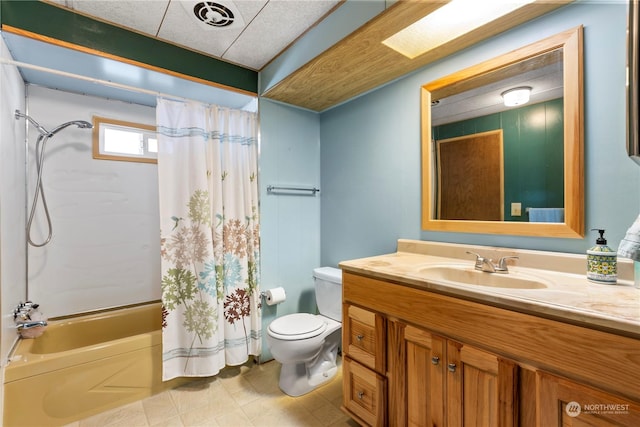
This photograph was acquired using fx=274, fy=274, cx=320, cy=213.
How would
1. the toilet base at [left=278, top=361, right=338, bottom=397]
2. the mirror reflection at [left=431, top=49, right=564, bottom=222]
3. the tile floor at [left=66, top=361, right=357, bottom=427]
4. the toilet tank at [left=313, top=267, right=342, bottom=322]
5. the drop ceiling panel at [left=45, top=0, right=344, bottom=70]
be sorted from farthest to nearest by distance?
the toilet tank at [left=313, top=267, right=342, bottom=322], the toilet base at [left=278, top=361, right=338, bottom=397], the tile floor at [left=66, top=361, right=357, bottom=427], the drop ceiling panel at [left=45, top=0, right=344, bottom=70], the mirror reflection at [left=431, top=49, right=564, bottom=222]

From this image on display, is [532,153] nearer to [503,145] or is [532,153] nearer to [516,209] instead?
[503,145]

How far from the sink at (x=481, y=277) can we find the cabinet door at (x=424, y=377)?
255 mm

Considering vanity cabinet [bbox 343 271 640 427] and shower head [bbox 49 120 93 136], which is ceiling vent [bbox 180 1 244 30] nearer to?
shower head [bbox 49 120 93 136]

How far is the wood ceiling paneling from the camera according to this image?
1243mm

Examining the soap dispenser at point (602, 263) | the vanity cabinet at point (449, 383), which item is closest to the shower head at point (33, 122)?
the vanity cabinet at point (449, 383)

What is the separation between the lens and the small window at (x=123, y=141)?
7.13ft

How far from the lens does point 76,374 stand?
1602mm

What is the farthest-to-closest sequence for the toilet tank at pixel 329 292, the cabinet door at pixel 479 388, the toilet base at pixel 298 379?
the toilet tank at pixel 329 292 < the toilet base at pixel 298 379 < the cabinet door at pixel 479 388

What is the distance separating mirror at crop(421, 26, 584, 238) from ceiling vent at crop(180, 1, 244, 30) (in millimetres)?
1186

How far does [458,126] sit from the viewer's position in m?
1.60

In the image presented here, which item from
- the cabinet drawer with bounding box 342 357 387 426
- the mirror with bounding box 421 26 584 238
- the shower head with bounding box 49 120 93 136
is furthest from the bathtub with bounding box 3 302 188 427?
the mirror with bounding box 421 26 584 238

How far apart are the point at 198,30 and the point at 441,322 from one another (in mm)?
2056

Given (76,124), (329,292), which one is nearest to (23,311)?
(76,124)

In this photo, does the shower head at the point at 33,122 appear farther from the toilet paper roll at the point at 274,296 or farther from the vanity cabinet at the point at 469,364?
the vanity cabinet at the point at 469,364
